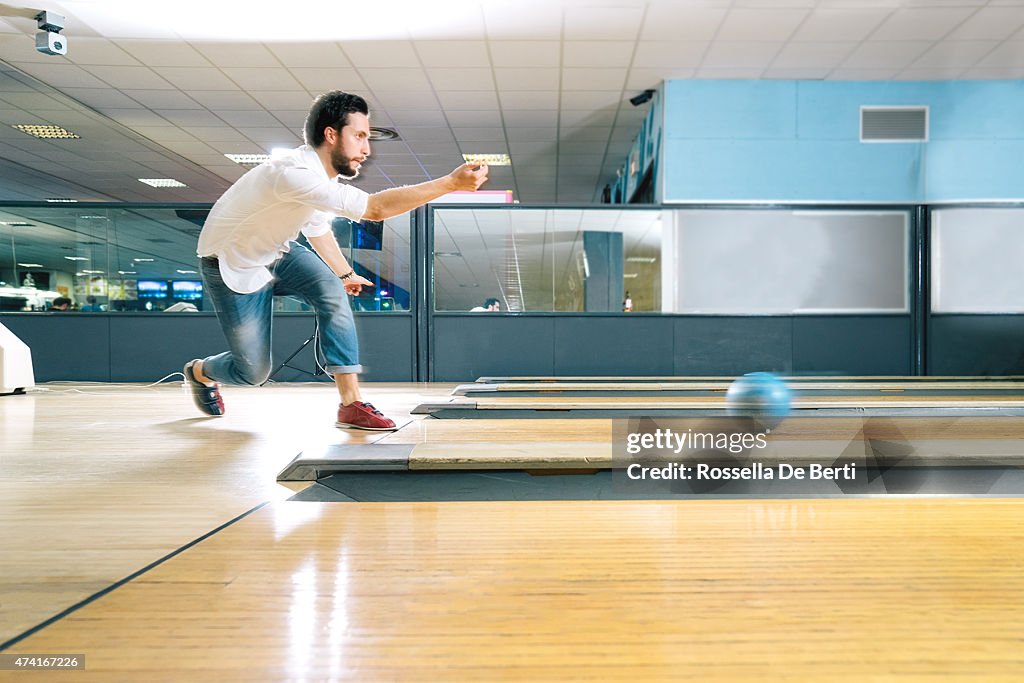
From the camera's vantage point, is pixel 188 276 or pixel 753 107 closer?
pixel 188 276

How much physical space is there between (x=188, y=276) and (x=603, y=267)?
3178 mm

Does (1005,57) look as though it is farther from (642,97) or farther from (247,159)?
(247,159)

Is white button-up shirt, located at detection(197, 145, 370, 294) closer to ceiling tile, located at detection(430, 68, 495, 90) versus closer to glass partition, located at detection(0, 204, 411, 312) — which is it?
glass partition, located at detection(0, 204, 411, 312)

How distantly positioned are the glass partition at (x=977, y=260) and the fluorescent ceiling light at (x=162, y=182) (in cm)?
984

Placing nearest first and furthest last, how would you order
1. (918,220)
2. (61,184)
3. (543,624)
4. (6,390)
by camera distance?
(543,624) < (6,390) < (918,220) < (61,184)

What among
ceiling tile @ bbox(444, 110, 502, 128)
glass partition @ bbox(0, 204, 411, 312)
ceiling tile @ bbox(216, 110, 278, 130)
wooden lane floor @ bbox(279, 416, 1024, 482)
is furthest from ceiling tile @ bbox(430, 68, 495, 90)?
wooden lane floor @ bbox(279, 416, 1024, 482)

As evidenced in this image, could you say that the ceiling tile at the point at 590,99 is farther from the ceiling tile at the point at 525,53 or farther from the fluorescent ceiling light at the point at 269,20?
the fluorescent ceiling light at the point at 269,20

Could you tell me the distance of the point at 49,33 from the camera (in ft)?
15.6

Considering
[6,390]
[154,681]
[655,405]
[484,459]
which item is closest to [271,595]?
[154,681]

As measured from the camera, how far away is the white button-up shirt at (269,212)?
177 cm

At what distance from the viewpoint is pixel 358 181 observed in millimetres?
8859

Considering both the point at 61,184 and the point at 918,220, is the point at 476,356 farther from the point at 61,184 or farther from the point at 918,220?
the point at 61,184

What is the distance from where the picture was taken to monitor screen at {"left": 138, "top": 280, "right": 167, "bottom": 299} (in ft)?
15.9

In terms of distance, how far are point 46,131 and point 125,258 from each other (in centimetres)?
417
